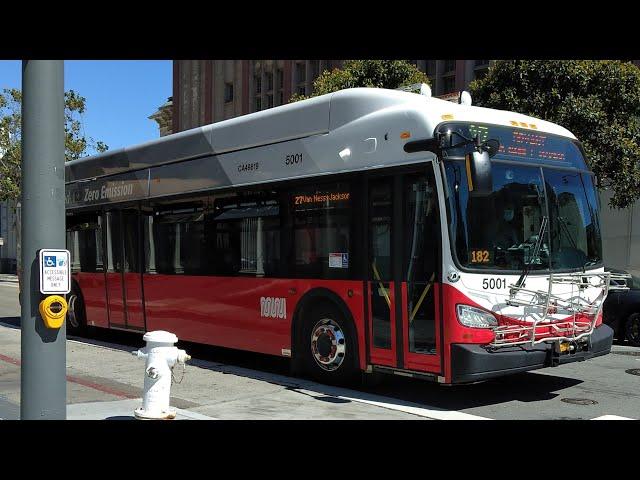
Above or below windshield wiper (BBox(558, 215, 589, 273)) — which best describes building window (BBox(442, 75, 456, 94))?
above

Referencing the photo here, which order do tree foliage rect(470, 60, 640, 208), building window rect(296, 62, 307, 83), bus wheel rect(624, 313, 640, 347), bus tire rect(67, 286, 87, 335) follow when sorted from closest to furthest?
1. bus wheel rect(624, 313, 640, 347)
2. bus tire rect(67, 286, 87, 335)
3. tree foliage rect(470, 60, 640, 208)
4. building window rect(296, 62, 307, 83)

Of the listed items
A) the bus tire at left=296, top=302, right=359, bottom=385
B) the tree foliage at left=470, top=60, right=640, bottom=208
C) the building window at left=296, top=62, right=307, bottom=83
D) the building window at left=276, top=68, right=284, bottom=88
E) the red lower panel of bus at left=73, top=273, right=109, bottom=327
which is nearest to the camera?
the bus tire at left=296, top=302, right=359, bottom=385

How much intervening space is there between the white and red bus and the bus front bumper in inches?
0.7

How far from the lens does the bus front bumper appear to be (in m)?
6.91

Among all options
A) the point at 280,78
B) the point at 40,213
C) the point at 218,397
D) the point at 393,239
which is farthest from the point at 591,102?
the point at 280,78

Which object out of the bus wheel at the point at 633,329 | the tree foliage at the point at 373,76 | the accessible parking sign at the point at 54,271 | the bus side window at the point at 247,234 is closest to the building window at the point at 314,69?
the tree foliage at the point at 373,76

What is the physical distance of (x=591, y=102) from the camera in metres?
16.3

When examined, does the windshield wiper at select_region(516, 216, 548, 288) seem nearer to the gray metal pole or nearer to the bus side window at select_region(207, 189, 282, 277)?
the bus side window at select_region(207, 189, 282, 277)


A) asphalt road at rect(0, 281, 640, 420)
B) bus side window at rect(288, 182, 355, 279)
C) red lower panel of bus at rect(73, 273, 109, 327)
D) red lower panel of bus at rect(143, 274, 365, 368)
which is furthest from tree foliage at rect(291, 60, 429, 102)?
bus side window at rect(288, 182, 355, 279)

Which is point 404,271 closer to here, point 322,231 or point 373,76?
point 322,231

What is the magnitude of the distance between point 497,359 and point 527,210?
1.70m
